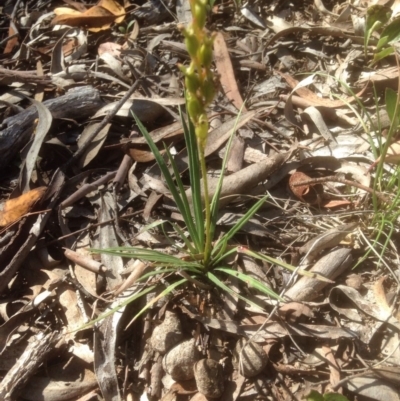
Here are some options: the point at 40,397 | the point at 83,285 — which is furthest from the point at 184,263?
the point at 40,397

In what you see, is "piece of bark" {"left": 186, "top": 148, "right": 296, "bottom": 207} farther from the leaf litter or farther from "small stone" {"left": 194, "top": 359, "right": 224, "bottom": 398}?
"small stone" {"left": 194, "top": 359, "right": 224, "bottom": 398}

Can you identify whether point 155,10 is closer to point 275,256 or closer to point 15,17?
point 15,17

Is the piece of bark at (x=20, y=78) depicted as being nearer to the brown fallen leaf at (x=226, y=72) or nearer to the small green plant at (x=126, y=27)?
the small green plant at (x=126, y=27)

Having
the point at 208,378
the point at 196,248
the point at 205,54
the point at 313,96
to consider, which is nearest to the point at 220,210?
the point at 196,248

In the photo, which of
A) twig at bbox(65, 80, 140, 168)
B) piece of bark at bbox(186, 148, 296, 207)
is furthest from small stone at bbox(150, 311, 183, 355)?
twig at bbox(65, 80, 140, 168)

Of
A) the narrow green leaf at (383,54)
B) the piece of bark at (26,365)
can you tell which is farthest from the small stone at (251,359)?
the narrow green leaf at (383,54)

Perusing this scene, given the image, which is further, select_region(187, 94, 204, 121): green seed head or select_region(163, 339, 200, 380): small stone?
select_region(163, 339, 200, 380): small stone
